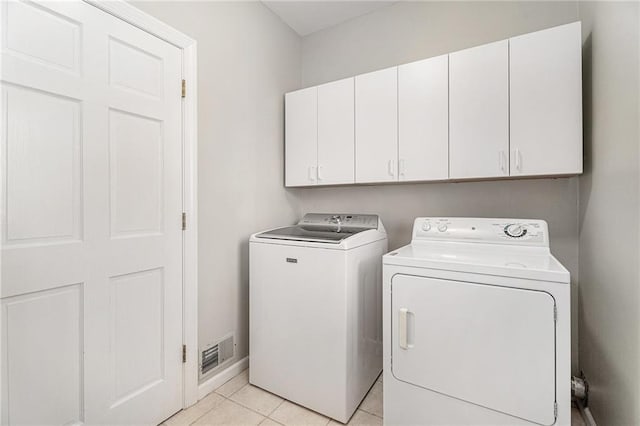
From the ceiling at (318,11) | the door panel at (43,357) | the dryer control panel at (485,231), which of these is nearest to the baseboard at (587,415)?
the dryer control panel at (485,231)

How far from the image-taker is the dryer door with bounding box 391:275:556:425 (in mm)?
1179

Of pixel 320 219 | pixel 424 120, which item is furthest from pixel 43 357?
pixel 424 120

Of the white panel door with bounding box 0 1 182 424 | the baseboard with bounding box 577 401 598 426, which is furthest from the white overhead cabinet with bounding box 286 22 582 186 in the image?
the baseboard with bounding box 577 401 598 426

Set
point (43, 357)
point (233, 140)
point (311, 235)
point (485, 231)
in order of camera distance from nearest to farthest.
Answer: point (43, 357)
point (485, 231)
point (311, 235)
point (233, 140)

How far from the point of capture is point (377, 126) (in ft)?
6.54

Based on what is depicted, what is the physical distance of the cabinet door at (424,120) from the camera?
5.90ft

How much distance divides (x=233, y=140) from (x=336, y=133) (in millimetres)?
719

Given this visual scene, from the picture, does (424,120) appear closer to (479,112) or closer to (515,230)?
(479,112)

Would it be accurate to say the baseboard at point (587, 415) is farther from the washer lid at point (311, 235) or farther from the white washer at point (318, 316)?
the washer lid at point (311, 235)

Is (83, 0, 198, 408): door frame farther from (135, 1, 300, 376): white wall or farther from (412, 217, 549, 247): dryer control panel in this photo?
(412, 217, 549, 247): dryer control panel

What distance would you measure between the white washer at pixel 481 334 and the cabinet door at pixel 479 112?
374 millimetres

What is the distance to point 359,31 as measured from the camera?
2.40 meters

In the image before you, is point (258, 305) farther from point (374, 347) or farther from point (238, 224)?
point (374, 347)

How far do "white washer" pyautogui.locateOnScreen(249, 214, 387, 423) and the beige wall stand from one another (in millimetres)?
1094
